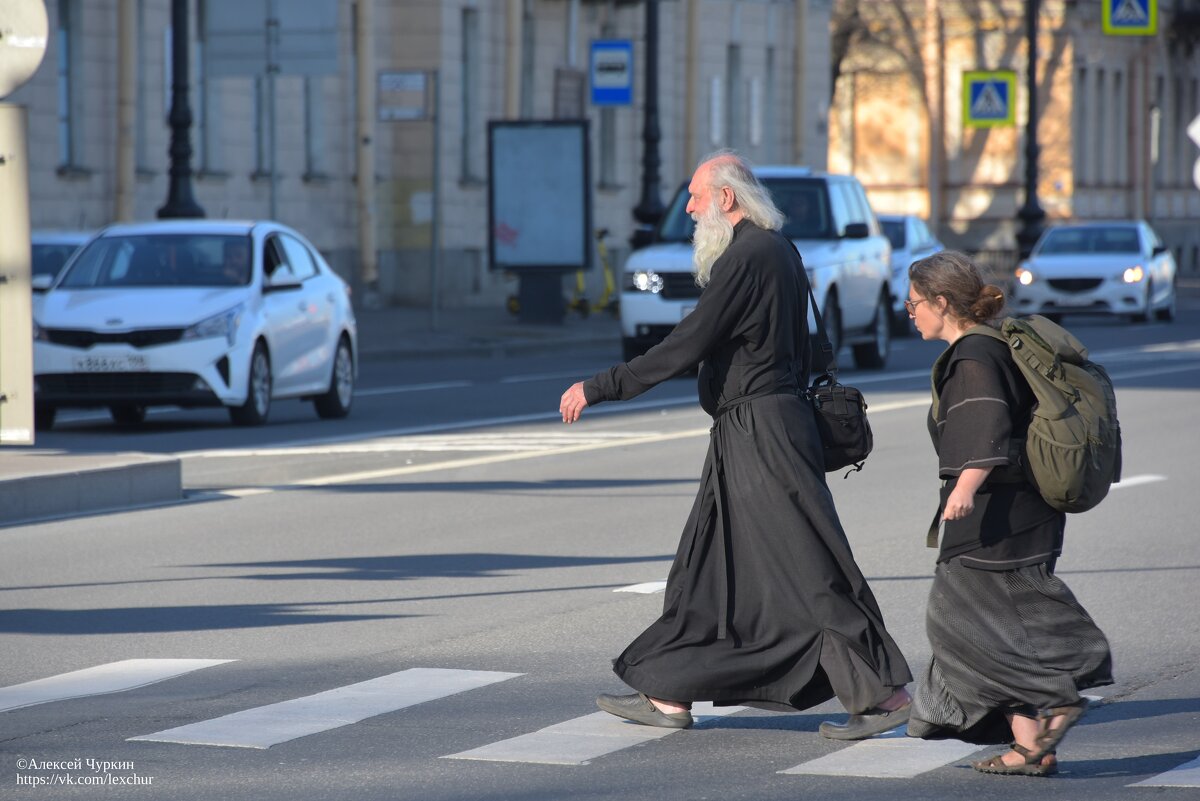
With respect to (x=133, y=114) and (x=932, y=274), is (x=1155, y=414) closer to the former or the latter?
(x=932, y=274)

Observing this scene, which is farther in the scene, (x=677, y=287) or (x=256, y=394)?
(x=677, y=287)

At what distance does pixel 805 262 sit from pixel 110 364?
8964 millimetres

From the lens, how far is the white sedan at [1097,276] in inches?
1436

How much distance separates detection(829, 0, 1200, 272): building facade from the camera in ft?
214

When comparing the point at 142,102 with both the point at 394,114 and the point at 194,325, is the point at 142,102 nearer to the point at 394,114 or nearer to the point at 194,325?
the point at 394,114

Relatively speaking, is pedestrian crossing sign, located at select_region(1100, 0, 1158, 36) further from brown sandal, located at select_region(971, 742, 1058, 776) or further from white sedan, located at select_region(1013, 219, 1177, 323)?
brown sandal, located at select_region(971, 742, 1058, 776)

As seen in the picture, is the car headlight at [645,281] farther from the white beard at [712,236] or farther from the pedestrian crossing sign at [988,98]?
the pedestrian crossing sign at [988,98]

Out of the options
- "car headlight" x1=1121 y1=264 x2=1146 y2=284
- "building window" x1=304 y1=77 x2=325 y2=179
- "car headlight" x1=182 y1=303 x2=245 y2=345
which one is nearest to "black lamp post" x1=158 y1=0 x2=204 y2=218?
"car headlight" x1=182 y1=303 x2=245 y2=345

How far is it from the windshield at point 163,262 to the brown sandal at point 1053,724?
12537mm

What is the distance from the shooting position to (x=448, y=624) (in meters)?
9.25

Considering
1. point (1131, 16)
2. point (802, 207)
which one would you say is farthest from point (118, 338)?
point (1131, 16)

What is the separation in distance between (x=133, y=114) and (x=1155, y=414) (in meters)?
16.9

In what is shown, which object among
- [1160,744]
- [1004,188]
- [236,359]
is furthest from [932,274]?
[1004,188]

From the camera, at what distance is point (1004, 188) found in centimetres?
6556
